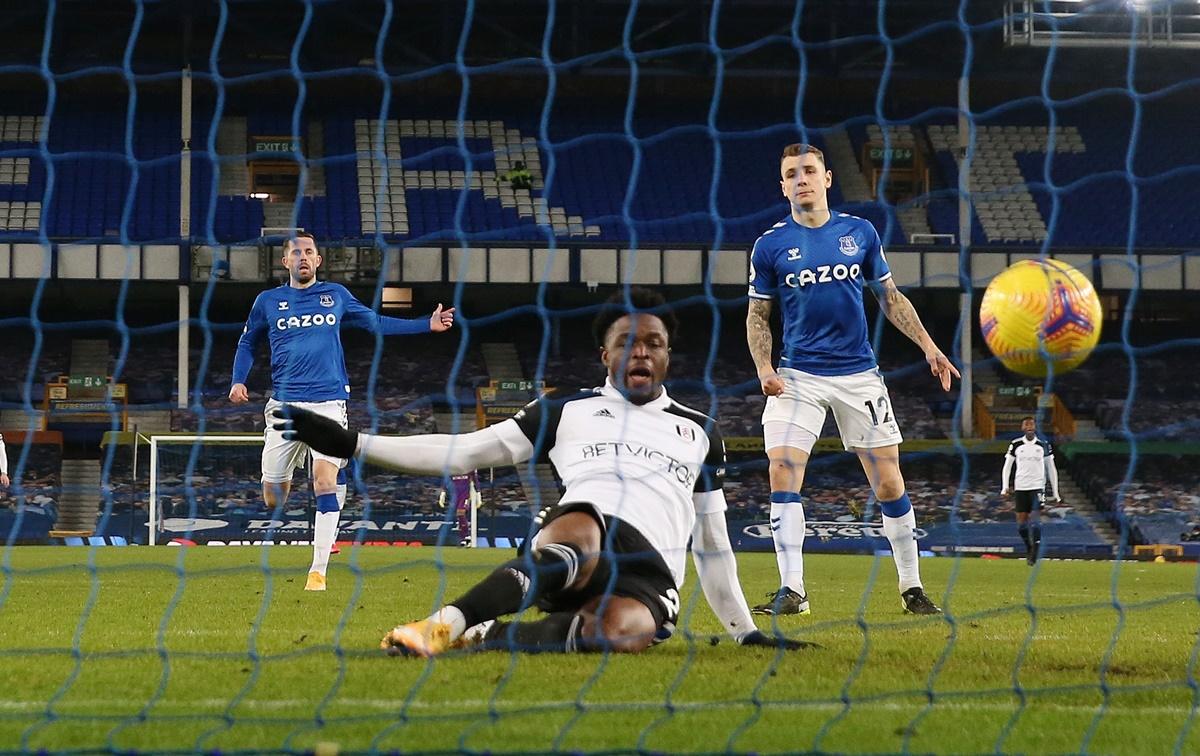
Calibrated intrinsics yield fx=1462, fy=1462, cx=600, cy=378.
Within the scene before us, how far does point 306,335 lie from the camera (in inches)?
392

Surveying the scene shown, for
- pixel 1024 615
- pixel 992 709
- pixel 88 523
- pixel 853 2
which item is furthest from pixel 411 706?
pixel 853 2

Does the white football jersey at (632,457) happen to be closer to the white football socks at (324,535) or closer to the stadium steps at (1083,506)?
the white football socks at (324,535)

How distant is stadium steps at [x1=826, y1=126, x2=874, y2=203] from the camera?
32.9 metres

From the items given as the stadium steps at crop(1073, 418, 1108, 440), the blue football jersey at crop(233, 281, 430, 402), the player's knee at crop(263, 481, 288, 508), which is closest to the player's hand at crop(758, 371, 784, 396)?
the blue football jersey at crop(233, 281, 430, 402)

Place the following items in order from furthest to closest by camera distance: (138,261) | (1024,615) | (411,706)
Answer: (138,261) < (1024,615) < (411,706)

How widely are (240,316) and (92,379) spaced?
209 inches

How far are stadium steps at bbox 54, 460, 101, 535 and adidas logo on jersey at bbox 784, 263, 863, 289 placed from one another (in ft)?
61.8

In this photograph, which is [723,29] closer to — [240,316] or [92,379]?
[240,316]

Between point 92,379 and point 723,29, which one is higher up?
point 723,29

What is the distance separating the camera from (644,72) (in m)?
33.3

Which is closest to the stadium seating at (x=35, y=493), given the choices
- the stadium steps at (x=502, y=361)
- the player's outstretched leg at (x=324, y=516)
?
the stadium steps at (x=502, y=361)

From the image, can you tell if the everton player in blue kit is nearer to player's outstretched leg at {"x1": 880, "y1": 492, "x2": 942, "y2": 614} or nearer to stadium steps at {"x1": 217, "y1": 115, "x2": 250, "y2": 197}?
player's outstretched leg at {"x1": 880, "y1": 492, "x2": 942, "y2": 614}

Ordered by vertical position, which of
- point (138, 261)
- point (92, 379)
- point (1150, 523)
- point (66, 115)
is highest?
point (66, 115)

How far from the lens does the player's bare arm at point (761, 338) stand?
24.2 feet
